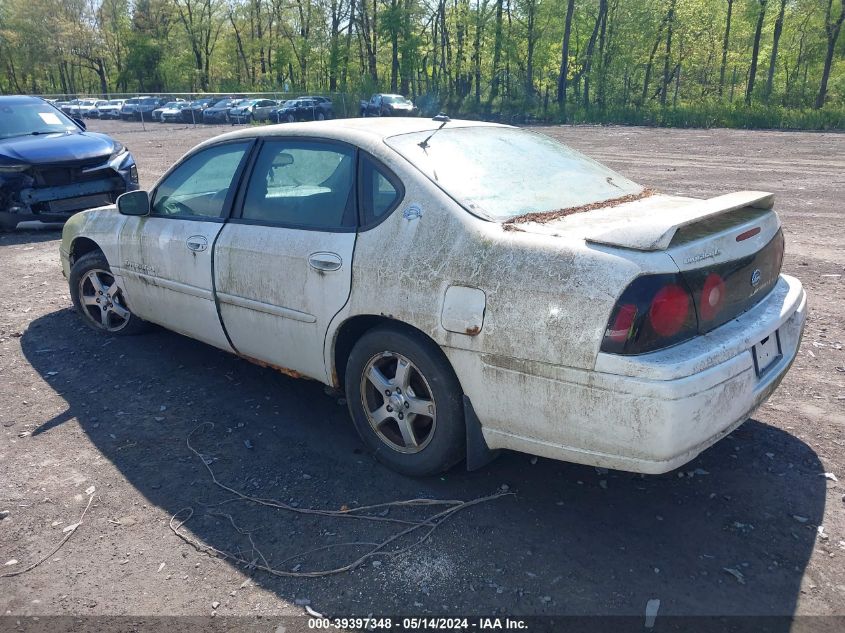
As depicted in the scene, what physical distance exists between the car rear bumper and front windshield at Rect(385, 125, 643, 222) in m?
0.82

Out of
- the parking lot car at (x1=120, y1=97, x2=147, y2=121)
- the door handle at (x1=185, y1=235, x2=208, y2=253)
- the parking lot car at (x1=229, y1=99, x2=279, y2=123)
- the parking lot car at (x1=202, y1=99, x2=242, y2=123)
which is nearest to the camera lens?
the door handle at (x1=185, y1=235, x2=208, y2=253)

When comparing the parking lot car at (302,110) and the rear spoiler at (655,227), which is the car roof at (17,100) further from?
the parking lot car at (302,110)

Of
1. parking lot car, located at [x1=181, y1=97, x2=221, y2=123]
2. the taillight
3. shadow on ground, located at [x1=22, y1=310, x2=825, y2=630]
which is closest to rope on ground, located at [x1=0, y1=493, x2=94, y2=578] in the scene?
shadow on ground, located at [x1=22, y1=310, x2=825, y2=630]

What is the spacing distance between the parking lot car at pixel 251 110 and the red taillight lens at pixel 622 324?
3970 cm

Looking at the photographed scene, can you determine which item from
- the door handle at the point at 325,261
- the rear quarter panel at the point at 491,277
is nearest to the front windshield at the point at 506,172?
the rear quarter panel at the point at 491,277

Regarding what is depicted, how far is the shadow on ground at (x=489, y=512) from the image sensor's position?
2.71m

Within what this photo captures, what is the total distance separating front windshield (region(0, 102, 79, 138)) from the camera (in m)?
10.2

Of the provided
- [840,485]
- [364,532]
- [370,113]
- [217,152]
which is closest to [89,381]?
[217,152]

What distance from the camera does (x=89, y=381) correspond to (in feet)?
15.9

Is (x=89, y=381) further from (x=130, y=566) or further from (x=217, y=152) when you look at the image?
(x=130, y=566)

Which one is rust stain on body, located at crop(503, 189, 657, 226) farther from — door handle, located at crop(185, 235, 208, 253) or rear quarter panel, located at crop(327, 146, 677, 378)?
door handle, located at crop(185, 235, 208, 253)

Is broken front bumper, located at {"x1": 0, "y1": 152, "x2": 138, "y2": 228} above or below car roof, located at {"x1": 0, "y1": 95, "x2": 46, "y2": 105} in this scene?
below

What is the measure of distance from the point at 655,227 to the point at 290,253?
1.91 meters

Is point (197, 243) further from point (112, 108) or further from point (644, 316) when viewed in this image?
point (112, 108)
